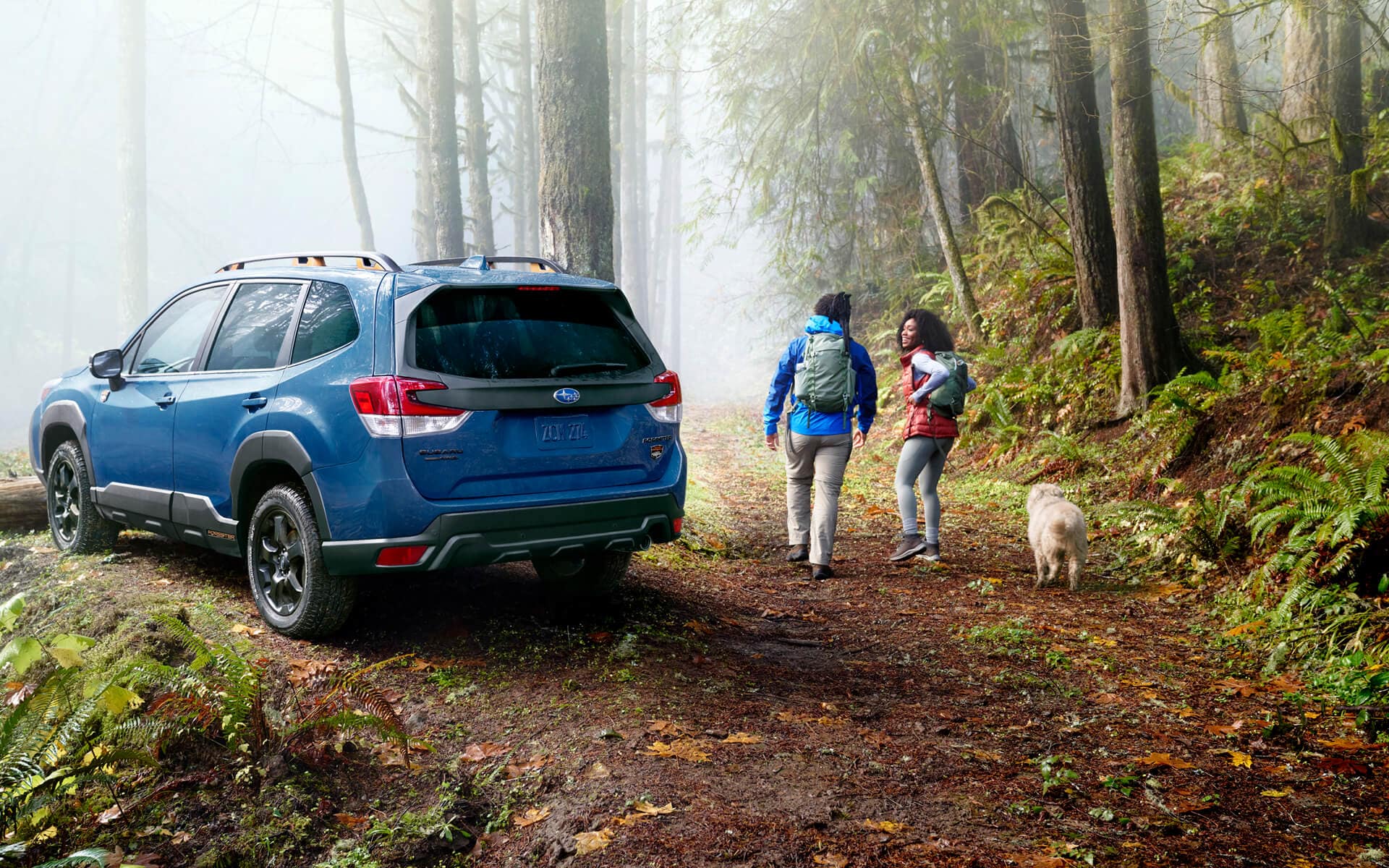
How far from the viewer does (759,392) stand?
137 feet

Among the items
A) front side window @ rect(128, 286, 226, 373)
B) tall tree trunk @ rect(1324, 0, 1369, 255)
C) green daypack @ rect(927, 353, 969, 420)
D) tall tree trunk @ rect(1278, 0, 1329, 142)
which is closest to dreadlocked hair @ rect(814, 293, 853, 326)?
green daypack @ rect(927, 353, 969, 420)

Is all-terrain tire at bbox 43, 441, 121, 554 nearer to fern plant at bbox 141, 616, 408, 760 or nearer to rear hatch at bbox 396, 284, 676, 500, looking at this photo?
fern plant at bbox 141, 616, 408, 760

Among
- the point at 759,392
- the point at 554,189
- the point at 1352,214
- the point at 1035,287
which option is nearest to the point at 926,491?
the point at 554,189

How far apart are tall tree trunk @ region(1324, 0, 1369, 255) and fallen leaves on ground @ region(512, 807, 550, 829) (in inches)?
473

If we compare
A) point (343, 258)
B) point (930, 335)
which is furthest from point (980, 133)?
point (343, 258)

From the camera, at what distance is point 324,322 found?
4.96 meters

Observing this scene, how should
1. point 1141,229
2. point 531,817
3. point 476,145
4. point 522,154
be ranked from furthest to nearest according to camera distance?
point 522,154, point 476,145, point 1141,229, point 531,817

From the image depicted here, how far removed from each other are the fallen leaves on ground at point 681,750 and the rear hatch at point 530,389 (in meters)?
1.51

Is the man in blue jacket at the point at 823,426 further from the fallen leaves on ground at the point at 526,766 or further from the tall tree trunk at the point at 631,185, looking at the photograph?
the tall tree trunk at the point at 631,185

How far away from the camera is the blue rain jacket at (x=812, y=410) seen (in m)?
7.34

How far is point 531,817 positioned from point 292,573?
241 cm

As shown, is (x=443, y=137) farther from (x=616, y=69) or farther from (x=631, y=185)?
(x=631, y=185)

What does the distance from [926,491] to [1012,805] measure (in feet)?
14.8

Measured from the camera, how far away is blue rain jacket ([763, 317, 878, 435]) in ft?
24.1
